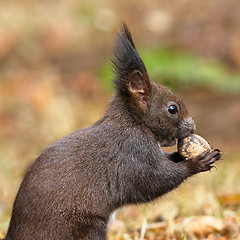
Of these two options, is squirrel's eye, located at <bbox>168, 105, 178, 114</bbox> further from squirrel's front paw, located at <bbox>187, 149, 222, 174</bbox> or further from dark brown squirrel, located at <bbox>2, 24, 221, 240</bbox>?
squirrel's front paw, located at <bbox>187, 149, 222, 174</bbox>

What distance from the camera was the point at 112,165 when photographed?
4922mm

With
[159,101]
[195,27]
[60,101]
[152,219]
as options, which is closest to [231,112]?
[60,101]

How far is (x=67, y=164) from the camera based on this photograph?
4797 millimetres

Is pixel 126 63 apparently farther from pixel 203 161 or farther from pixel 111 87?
pixel 111 87

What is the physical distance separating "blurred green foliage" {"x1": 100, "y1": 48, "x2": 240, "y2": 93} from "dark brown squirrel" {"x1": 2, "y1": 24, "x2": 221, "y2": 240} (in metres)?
6.35

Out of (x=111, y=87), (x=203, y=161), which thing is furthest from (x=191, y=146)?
(x=111, y=87)


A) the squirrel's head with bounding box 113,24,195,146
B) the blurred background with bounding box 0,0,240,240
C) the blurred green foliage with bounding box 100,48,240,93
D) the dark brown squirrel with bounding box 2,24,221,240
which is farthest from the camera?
the blurred green foliage with bounding box 100,48,240,93

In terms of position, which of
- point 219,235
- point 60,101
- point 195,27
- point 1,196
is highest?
point 195,27

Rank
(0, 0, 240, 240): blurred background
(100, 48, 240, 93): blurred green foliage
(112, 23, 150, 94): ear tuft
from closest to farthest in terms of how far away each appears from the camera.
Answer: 1. (112, 23, 150, 94): ear tuft
2. (0, 0, 240, 240): blurred background
3. (100, 48, 240, 93): blurred green foliage

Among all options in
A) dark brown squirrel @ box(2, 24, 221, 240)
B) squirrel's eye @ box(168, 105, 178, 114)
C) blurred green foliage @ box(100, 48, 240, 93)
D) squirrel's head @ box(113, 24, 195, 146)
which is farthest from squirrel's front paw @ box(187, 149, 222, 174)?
blurred green foliage @ box(100, 48, 240, 93)

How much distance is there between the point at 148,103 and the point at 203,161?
0.56m

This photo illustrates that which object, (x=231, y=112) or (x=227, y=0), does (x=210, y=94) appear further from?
(x=227, y=0)

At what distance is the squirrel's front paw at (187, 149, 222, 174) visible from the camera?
5152 mm

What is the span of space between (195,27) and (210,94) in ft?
9.56
